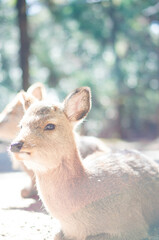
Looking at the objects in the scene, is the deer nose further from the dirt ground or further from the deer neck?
the dirt ground

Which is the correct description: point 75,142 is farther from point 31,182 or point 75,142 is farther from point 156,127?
point 156,127

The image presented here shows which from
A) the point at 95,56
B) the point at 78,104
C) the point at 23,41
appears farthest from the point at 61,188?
the point at 95,56

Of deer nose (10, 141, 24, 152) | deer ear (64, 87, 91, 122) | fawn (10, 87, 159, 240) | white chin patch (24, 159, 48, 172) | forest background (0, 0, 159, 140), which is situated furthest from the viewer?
forest background (0, 0, 159, 140)

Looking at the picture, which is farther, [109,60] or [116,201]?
[109,60]

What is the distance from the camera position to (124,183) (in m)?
2.79

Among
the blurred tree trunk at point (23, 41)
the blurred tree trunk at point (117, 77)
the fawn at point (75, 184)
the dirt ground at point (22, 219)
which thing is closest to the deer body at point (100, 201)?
the fawn at point (75, 184)

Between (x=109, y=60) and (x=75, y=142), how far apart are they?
1588 centimetres

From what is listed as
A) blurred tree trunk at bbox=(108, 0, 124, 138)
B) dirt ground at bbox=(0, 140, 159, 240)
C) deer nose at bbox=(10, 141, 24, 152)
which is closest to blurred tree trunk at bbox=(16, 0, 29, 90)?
dirt ground at bbox=(0, 140, 159, 240)

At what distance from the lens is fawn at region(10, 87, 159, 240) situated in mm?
2506

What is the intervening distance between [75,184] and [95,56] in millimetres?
15163

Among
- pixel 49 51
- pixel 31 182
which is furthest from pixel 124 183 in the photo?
pixel 49 51

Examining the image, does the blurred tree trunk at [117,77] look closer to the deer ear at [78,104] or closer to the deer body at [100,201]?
the deer ear at [78,104]

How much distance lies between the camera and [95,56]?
56.6ft

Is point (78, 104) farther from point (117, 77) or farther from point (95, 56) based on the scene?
point (117, 77)
